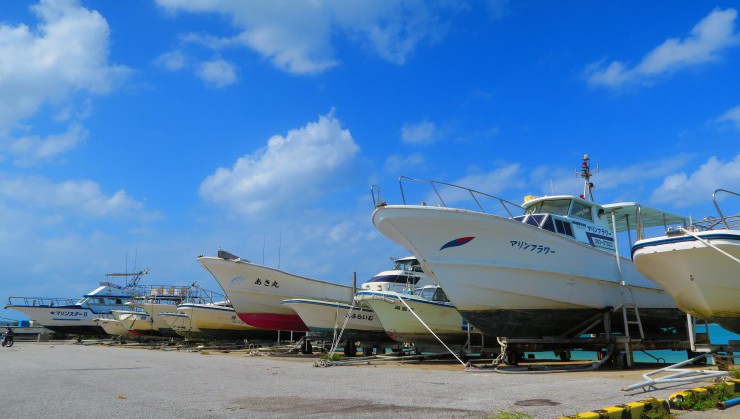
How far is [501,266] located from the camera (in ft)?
43.0

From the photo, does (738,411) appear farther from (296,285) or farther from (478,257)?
(296,285)

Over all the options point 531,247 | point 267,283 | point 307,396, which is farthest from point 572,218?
point 267,283

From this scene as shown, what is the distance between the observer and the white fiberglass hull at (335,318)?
20.8m

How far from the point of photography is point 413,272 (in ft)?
74.4

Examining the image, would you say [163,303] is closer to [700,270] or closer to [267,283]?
[267,283]

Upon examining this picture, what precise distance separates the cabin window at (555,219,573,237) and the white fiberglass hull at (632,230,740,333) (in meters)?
3.04

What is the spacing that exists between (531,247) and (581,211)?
3281 millimetres

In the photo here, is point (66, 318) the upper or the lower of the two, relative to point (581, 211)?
lower

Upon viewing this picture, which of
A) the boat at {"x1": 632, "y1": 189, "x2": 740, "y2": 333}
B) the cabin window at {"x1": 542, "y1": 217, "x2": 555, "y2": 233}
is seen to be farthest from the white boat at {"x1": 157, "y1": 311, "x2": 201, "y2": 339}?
the boat at {"x1": 632, "y1": 189, "x2": 740, "y2": 333}

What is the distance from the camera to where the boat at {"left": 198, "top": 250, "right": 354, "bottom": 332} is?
2319 centimetres

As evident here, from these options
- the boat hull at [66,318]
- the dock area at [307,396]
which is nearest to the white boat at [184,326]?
the boat hull at [66,318]

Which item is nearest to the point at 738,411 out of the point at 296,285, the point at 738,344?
the point at 738,344

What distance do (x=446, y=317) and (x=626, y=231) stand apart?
6.66 m

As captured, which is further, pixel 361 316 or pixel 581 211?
pixel 361 316
